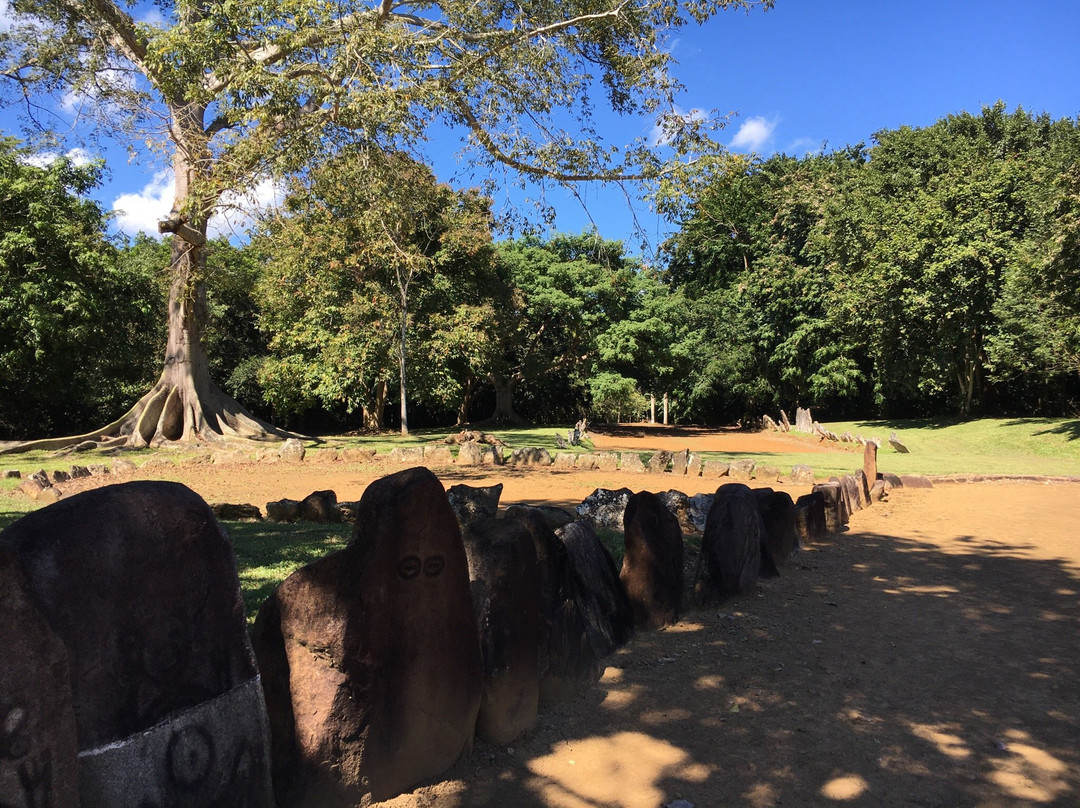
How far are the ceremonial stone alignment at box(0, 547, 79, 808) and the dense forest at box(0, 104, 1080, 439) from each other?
11059mm

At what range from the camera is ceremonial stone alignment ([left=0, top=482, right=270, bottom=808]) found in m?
2.05

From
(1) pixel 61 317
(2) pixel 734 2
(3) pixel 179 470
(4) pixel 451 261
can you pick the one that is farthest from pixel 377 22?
(4) pixel 451 261

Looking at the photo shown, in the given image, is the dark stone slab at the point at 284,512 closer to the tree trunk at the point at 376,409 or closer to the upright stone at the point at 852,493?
the upright stone at the point at 852,493

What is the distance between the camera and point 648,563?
5074 millimetres

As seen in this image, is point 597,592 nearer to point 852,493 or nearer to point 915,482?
point 852,493

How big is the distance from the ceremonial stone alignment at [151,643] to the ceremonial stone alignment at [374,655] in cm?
30

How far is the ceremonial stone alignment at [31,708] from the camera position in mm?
1711

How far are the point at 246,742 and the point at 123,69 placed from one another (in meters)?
14.6

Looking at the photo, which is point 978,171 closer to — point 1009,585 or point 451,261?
point 451,261

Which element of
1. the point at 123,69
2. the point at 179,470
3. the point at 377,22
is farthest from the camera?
the point at 179,470

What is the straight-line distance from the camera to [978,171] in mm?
24391

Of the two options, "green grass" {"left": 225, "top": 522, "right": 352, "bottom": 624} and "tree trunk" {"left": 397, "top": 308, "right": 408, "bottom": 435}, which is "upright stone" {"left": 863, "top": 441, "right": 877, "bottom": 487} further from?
"tree trunk" {"left": 397, "top": 308, "right": 408, "bottom": 435}

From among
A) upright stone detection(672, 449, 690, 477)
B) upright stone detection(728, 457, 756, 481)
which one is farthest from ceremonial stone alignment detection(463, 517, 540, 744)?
upright stone detection(672, 449, 690, 477)

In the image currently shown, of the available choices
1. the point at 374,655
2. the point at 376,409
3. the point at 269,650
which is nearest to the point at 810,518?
the point at 374,655
